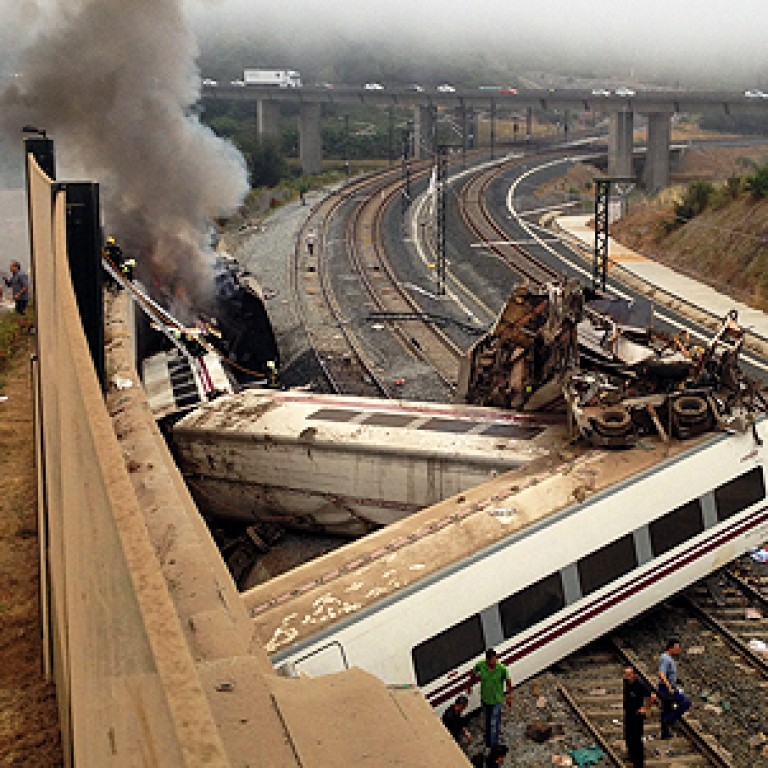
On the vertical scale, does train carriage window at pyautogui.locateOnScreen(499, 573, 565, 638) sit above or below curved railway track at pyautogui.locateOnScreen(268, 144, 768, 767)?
above

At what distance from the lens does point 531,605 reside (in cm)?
1216

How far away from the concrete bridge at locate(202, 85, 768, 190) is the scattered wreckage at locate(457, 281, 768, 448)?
61.1m

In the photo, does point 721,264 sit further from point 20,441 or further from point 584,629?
point 584,629

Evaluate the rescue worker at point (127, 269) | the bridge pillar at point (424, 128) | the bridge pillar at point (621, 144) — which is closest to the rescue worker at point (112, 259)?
the rescue worker at point (127, 269)

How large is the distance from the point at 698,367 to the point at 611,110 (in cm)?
7002

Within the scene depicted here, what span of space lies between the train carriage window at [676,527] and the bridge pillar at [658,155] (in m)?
66.8

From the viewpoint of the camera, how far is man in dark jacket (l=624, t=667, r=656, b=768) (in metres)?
10.9

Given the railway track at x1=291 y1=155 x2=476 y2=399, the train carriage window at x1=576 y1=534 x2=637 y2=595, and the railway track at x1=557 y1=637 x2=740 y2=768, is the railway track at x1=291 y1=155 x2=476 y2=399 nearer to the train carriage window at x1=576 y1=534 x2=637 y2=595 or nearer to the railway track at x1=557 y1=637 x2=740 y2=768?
the railway track at x1=557 y1=637 x2=740 y2=768

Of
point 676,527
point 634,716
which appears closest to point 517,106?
point 676,527

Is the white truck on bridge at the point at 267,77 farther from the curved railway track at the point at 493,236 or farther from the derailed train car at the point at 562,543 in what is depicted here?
the derailed train car at the point at 562,543

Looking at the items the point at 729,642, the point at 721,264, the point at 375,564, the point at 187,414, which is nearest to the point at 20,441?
the point at 187,414

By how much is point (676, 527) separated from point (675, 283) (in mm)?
29359

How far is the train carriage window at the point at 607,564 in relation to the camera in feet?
41.3

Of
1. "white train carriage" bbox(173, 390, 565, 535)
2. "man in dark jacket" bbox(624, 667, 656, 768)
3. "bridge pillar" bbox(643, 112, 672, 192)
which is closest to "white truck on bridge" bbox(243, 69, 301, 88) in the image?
"bridge pillar" bbox(643, 112, 672, 192)
